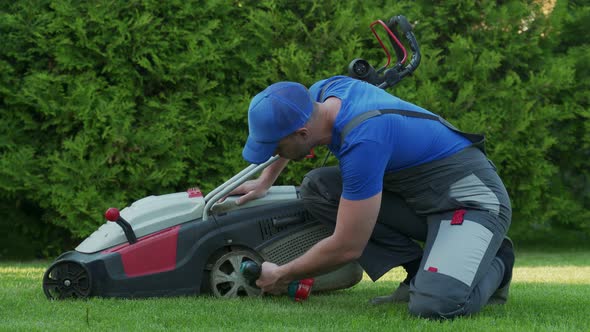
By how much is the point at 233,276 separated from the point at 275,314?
1.75ft

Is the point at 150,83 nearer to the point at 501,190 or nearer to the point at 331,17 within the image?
the point at 331,17

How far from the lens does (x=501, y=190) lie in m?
3.54

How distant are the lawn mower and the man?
0.59ft

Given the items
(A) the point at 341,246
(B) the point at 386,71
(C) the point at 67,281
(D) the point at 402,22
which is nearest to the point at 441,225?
(A) the point at 341,246

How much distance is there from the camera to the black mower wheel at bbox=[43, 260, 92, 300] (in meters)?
3.78

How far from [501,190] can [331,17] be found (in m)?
3.78

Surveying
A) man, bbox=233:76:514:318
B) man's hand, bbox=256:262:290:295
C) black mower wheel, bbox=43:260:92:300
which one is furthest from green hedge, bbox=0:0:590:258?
man's hand, bbox=256:262:290:295

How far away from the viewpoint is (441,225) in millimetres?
3473

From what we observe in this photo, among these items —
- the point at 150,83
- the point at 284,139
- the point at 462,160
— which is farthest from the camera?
the point at 150,83

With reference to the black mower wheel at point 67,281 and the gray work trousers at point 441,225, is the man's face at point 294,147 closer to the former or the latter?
the gray work trousers at point 441,225

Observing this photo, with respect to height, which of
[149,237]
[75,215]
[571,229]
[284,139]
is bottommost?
[571,229]

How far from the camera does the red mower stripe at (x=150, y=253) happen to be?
12.4 ft

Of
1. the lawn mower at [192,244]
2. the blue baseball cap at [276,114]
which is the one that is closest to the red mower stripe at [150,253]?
the lawn mower at [192,244]

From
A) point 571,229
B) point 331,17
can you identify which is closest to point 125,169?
point 331,17
